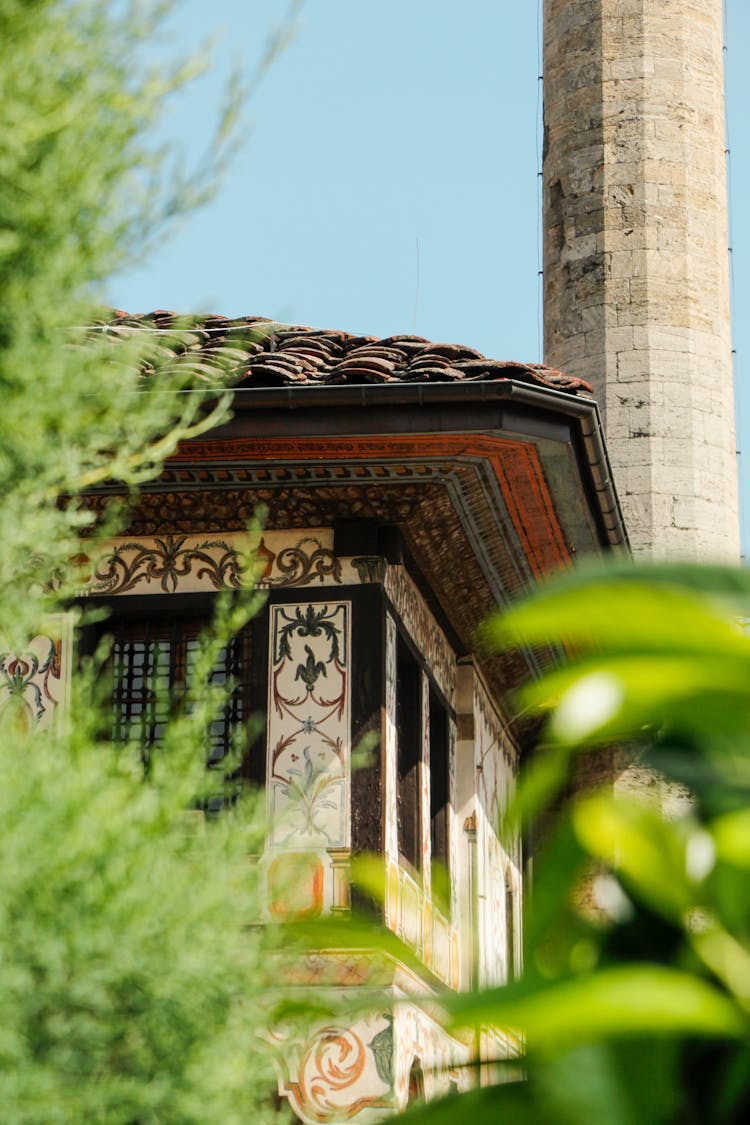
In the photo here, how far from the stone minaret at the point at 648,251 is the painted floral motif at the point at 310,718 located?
24.8 ft

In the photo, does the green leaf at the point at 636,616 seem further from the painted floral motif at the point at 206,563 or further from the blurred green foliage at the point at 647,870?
the painted floral motif at the point at 206,563

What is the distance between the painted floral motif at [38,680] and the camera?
868 cm

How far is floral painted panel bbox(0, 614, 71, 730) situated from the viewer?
867 centimetres

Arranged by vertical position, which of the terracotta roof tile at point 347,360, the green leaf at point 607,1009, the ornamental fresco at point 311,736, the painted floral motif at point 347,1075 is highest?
the terracotta roof tile at point 347,360

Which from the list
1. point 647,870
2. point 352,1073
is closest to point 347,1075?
point 352,1073

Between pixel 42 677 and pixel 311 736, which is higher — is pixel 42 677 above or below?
above

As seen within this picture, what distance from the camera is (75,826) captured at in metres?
3.66

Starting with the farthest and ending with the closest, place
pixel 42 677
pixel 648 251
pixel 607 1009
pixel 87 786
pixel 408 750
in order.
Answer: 1. pixel 648 251
2. pixel 408 750
3. pixel 42 677
4. pixel 87 786
5. pixel 607 1009

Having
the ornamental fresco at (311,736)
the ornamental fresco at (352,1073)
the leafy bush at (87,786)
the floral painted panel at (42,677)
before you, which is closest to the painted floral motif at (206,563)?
the ornamental fresco at (311,736)

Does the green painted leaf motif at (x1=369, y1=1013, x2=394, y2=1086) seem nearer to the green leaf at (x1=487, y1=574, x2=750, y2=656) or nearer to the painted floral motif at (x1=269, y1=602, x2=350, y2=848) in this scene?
the painted floral motif at (x1=269, y1=602, x2=350, y2=848)

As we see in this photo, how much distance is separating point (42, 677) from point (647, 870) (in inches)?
316

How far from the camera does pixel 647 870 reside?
3.08 feet

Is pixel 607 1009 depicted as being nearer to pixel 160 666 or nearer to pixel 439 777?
pixel 160 666

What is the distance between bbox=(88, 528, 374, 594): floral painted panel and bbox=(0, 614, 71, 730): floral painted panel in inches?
12.8
